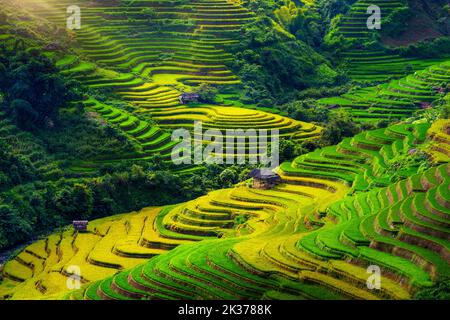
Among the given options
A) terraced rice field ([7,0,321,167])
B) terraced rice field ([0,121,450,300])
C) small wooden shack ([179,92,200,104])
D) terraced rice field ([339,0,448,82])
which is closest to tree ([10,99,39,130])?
terraced rice field ([7,0,321,167])

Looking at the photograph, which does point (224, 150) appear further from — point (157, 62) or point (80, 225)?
point (157, 62)

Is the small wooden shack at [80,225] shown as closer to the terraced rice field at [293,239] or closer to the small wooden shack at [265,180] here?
the terraced rice field at [293,239]

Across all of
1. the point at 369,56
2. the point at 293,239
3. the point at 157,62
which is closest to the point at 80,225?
the point at 293,239

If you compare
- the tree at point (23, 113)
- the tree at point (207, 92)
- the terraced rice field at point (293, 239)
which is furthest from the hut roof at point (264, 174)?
the tree at point (207, 92)

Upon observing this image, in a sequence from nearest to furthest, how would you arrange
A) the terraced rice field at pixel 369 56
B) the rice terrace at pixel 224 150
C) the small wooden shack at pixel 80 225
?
the rice terrace at pixel 224 150 < the small wooden shack at pixel 80 225 < the terraced rice field at pixel 369 56

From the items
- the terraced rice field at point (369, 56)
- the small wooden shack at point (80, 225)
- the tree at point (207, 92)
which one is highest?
the terraced rice field at point (369, 56)

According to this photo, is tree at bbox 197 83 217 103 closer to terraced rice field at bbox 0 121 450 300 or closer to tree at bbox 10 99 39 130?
tree at bbox 10 99 39 130
